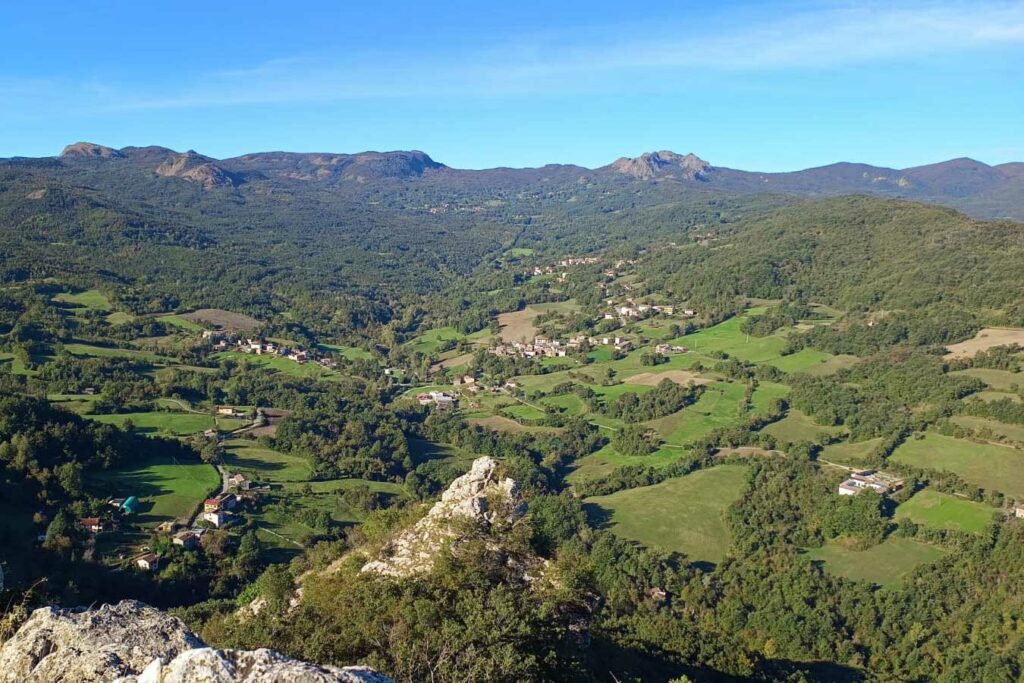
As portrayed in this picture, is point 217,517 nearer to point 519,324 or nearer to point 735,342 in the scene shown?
point 735,342

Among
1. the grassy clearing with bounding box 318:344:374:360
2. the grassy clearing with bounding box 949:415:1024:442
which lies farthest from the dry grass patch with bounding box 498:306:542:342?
the grassy clearing with bounding box 949:415:1024:442

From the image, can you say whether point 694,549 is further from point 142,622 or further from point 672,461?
point 142,622

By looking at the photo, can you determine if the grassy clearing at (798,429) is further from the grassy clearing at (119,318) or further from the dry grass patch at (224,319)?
the grassy clearing at (119,318)

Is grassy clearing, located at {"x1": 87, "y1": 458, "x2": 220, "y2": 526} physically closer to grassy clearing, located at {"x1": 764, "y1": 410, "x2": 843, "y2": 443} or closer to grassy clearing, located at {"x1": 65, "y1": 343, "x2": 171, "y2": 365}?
grassy clearing, located at {"x1": 65, "y1": 343, "x2": 171, "y2": 365}

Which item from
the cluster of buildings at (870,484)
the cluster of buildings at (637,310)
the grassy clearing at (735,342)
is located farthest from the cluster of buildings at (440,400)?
the cluster of buildings at (870,484)

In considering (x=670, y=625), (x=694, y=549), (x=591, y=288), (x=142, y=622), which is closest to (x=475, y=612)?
(x=142, y=622)
